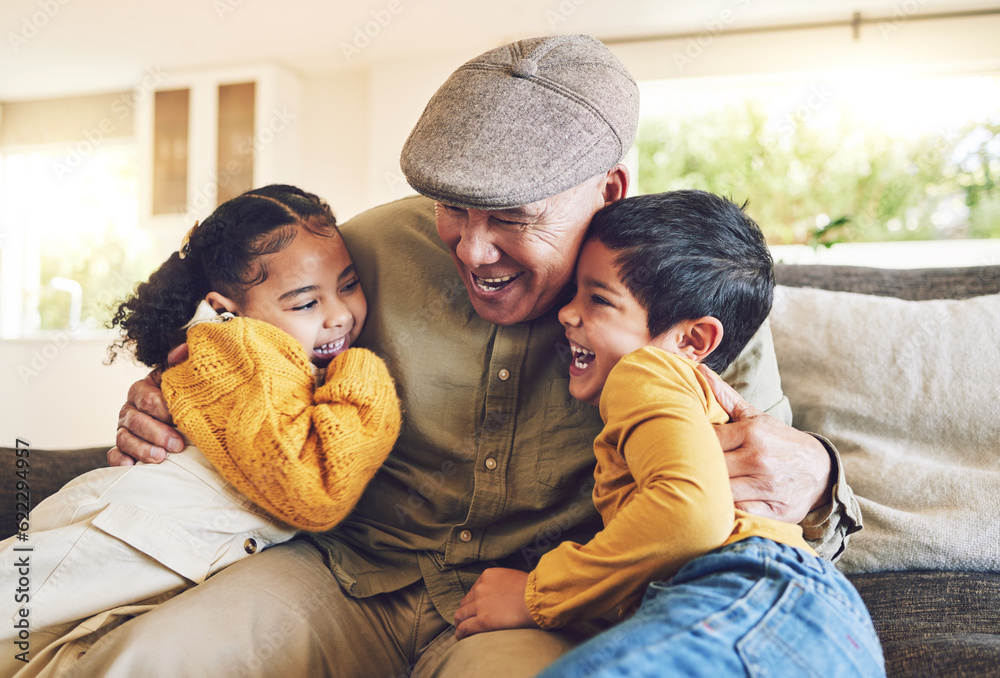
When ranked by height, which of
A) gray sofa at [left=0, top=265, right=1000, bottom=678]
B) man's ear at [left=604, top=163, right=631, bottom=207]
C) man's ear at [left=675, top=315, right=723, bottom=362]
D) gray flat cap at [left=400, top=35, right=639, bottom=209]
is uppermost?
gray flat cap at [left=400, top=35, right=639, bottom=209]

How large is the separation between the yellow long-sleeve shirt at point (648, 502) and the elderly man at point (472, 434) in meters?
0.08

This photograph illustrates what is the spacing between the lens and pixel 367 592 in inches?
46.4

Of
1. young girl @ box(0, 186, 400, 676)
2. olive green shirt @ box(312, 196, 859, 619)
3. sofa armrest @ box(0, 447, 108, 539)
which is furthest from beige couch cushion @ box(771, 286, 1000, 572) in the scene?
sofa armrest @ box(0, 447, 108, 539)

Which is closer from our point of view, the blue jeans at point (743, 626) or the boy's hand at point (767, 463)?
the blue jeans at point (743, 626)

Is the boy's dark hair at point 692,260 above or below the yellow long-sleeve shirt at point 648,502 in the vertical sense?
above

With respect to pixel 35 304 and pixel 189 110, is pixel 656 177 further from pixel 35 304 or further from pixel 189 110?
pixel 35 304

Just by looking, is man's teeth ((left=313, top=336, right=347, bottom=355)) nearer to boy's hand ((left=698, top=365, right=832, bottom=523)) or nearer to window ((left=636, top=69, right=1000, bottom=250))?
boy's hand ((left=698, top=365, right=832, bottom=523))

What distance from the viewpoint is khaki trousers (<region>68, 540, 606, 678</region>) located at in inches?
35.0

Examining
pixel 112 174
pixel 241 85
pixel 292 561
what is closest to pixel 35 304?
pixel 112 174

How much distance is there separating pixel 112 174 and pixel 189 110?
925mm

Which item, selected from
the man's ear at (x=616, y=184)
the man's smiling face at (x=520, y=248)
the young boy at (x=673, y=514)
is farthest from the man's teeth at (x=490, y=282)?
the man's ear at (x=616, y=184)

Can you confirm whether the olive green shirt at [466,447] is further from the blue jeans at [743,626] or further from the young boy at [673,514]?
the blue jeans at [743,626]

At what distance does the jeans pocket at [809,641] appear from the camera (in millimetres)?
700

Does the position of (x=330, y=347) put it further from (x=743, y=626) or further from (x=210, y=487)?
(x=743, y=626)
